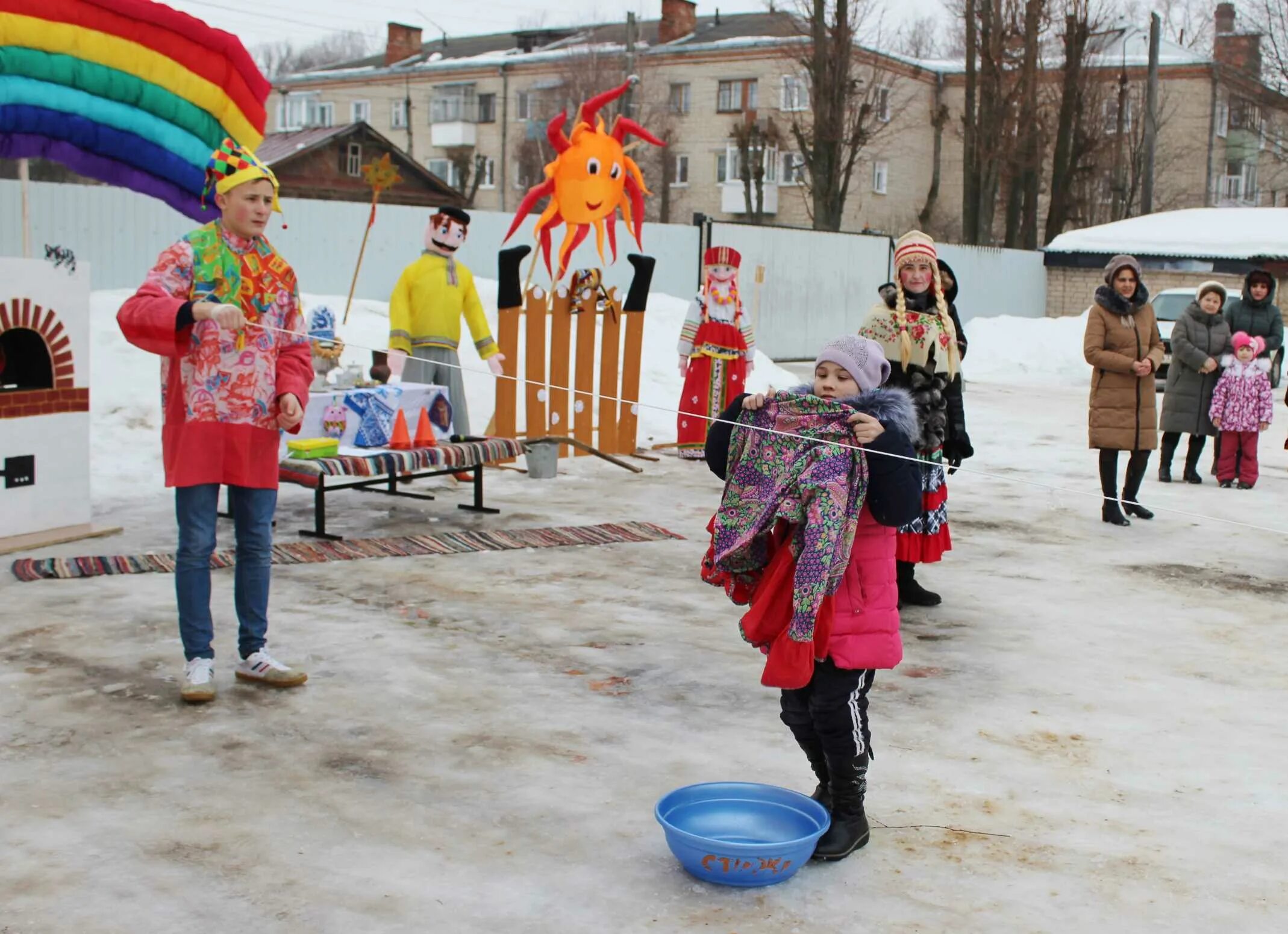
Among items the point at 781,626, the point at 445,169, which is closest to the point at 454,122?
the point at 445,169

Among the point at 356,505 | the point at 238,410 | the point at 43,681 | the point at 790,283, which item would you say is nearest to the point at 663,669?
the point at 238,410

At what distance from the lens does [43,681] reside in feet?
16.7

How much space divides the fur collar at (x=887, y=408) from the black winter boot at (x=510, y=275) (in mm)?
6879

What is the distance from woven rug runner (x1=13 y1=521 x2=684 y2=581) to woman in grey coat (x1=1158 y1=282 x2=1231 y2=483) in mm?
4908

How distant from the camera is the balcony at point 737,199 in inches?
1941

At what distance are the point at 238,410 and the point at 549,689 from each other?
1509mm

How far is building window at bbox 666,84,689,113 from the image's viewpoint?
5012 centimetres

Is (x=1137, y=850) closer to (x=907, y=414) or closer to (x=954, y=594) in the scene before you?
(x=907, y=414)

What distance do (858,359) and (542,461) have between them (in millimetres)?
6761

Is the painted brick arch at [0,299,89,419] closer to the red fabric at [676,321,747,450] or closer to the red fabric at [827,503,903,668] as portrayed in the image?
the red fabric at [676,321,747,450]

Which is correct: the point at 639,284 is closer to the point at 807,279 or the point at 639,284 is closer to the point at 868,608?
the point at 868,608

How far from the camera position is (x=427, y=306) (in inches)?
372

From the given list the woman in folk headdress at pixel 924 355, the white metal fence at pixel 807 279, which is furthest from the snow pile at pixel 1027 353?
the woman in folk headdress at pixel 924 355

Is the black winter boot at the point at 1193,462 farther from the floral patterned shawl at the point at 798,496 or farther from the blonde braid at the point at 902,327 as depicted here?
the floral patterned shawl at the point at 798,496
